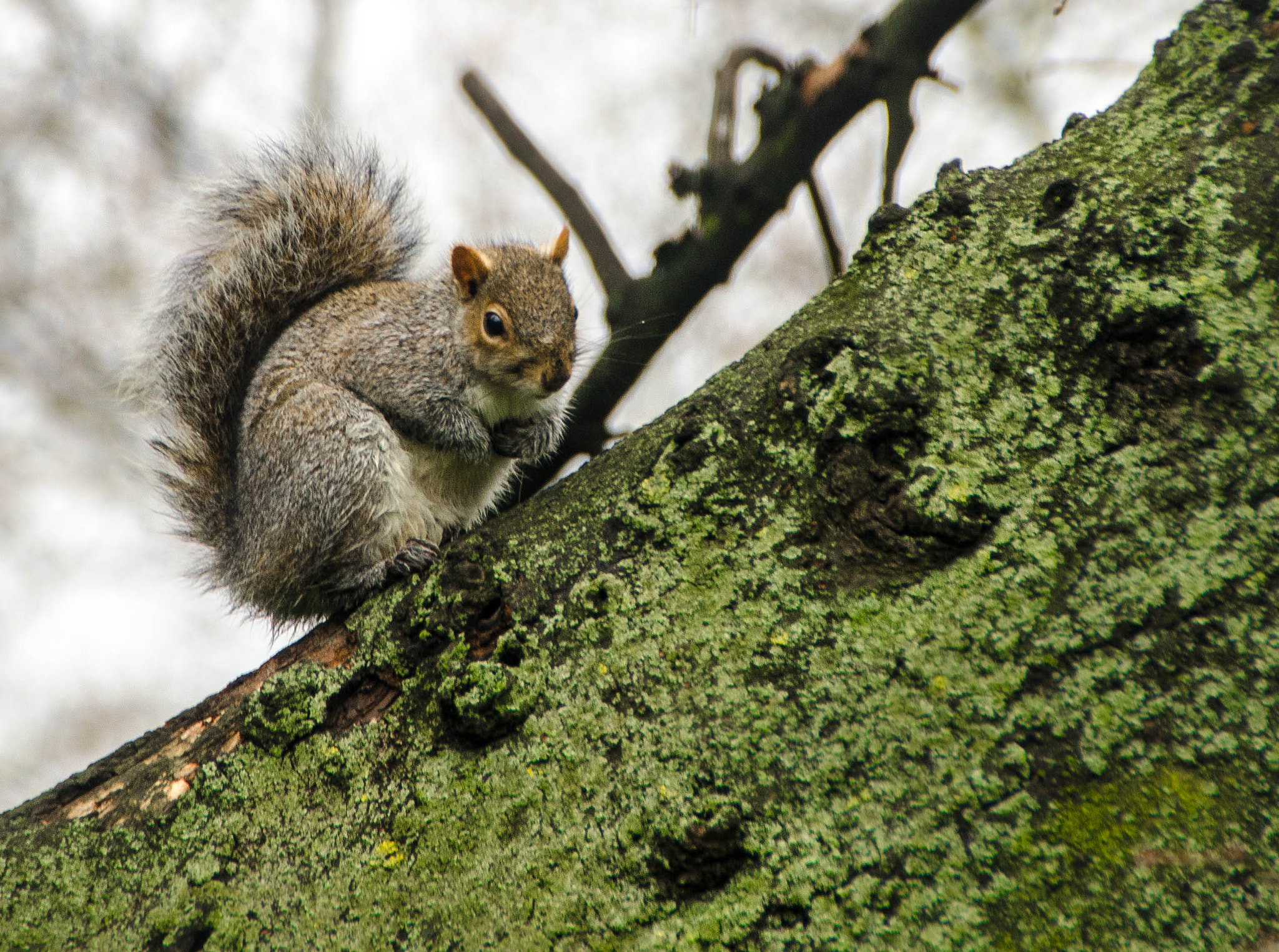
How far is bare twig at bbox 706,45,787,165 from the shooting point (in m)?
2.52

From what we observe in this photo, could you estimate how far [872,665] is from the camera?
1119 mm

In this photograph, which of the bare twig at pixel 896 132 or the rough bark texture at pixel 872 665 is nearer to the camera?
the rough bark texture at pixel 872 665

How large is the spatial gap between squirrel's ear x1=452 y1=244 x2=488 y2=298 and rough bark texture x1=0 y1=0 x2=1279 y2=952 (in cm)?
155

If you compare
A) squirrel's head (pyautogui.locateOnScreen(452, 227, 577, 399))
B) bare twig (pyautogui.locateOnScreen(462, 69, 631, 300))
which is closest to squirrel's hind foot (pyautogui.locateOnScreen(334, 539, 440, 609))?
squirrel's head (pyautogui.locateOnScreen(452, 227, 577, 399))

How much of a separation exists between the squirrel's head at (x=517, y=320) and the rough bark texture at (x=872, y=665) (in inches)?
49.8

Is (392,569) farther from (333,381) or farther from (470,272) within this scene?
(470,272)

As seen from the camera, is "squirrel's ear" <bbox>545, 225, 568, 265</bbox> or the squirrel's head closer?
the squirrel's head

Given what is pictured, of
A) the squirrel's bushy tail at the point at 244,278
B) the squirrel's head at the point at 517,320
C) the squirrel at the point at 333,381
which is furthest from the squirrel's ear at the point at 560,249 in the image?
the squirrel's bushy tail at the point at 244,278

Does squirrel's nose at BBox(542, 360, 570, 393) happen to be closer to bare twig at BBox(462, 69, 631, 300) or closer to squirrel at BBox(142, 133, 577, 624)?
squirrel at BBox(142, 133, 577, 624)

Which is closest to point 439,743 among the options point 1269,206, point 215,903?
point 215,903

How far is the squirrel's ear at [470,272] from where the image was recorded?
9.48 ft

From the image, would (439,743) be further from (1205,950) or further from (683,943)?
(1205,950)

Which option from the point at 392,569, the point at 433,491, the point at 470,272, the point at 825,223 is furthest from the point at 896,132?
the point at 392,569

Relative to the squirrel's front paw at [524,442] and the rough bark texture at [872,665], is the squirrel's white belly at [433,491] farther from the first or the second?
the rough bark texture at [872,665]
